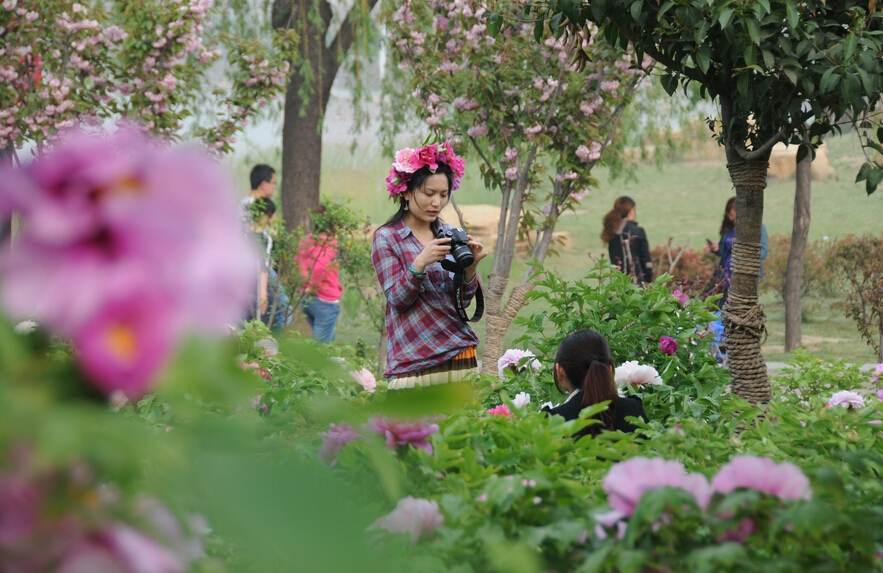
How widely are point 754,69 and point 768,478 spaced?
226cm

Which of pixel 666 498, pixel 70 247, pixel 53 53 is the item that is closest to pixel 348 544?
pixel 70 247

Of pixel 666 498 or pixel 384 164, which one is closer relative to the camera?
pixel 666 498

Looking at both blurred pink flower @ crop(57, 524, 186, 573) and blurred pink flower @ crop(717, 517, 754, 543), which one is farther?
blurred pink flower @ crop(717, 517, 754, 543)

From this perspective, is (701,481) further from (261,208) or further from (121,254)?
(261,208)

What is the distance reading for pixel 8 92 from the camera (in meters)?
6.66

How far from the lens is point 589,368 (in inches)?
104

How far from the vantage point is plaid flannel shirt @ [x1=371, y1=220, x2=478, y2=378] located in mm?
3381

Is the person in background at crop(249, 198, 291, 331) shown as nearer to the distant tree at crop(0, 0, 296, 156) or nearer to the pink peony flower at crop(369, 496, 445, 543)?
the distant tree at crop(0, 0, 296, 156)

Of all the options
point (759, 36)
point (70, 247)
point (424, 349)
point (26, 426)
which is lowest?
point (424, 349)

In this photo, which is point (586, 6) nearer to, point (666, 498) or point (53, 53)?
point (666, 498)

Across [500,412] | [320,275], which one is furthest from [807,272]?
[500,412]

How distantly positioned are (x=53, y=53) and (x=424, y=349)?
14.8 feet

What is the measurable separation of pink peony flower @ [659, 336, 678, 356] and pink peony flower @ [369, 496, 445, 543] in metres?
2.08

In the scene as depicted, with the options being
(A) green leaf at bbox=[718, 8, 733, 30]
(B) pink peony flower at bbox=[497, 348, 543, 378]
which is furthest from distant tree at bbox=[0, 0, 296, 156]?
(A) green leaf at bbox=[718, 8, 733, 30]
